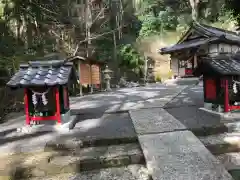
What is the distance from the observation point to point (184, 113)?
290 inches

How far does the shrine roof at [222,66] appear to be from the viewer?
254 inches

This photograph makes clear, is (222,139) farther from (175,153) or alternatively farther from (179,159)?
(179,159)

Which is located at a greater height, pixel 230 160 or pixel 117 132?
pixel 117 132

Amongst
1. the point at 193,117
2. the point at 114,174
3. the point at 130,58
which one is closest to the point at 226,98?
the point at 193,117

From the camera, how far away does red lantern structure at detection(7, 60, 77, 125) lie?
630 cm

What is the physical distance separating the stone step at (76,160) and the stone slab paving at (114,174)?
0.31ft

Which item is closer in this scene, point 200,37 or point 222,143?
point 222,143

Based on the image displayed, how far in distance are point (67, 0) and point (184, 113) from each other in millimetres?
18602

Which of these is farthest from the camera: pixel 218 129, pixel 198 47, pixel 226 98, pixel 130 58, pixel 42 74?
pixel 130 58

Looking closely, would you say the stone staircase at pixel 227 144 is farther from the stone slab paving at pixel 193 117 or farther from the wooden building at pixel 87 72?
the wooden building at pixel 87 72

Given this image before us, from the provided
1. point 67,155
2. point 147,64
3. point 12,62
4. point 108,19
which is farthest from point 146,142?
point 108,19

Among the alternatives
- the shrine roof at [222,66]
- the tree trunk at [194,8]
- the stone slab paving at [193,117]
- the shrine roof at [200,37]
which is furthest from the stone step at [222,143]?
the tree trunk at [194,8]

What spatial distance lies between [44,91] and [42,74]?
0.47 metres

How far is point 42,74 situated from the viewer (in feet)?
21.2
